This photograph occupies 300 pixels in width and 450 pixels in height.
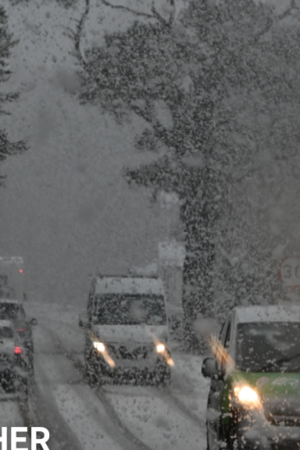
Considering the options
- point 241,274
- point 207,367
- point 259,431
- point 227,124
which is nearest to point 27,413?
point 207,367

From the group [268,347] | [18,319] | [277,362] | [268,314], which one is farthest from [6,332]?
[277,362]

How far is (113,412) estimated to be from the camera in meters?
11.3

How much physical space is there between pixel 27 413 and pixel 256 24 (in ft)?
55.7

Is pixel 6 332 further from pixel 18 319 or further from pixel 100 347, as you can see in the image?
pixel 18 319

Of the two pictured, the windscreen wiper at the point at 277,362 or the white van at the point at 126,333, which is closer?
the windscreen wiper at the point at 277,362

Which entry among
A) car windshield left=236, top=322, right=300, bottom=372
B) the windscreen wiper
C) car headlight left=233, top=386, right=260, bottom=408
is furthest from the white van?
car headlight left=233, top=386, right=260, bottom=408

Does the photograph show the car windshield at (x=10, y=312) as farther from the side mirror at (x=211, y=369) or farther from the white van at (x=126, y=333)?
the side mirror at (x=211, y=369)

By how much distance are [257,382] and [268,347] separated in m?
0.63

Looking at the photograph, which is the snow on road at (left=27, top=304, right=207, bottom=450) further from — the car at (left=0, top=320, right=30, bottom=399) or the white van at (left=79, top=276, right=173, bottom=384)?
the car at (left=0, top=320, right=30, bottom=399)

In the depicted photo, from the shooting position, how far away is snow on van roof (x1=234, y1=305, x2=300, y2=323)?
784cm

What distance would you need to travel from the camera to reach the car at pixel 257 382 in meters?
6.75

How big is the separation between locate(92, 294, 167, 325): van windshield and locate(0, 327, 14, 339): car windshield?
207 cm

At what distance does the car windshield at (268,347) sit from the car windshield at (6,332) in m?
7.23

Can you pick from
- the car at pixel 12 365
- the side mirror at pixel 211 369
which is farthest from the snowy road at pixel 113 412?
the side mirror at pixel 211 369
